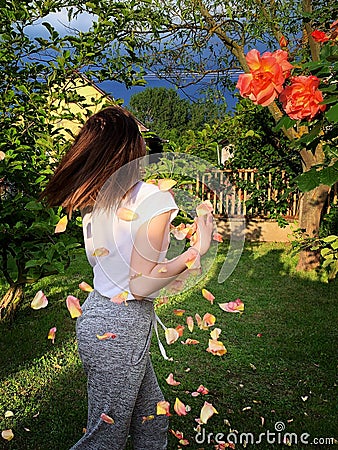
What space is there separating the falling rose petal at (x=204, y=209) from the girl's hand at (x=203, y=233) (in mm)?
15

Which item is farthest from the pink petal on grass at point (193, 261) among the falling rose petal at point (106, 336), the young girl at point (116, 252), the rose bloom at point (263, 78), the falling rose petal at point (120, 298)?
the rose bloom at point (263, 78)

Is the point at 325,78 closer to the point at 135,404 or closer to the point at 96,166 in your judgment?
the point at 96,166

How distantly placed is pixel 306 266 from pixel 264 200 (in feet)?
8.39

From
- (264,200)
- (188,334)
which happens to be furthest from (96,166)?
(264,200)

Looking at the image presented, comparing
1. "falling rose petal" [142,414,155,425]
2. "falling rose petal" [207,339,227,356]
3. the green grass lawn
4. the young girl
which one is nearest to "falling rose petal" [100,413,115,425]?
the young girl

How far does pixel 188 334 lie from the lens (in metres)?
4.58

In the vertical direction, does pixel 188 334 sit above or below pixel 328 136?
below

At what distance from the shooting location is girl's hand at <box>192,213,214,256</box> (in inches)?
62.0

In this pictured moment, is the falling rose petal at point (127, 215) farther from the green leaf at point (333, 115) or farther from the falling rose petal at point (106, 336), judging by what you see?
the green leaf at point (333, 115)

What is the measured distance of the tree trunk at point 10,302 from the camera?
14.4ft

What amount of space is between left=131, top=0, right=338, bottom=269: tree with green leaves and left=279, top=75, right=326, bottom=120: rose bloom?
4856 mm

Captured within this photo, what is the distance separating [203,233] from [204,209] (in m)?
0.08

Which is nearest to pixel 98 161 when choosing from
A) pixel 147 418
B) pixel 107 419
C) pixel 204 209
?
pixel 204 209

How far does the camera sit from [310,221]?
6875mm
